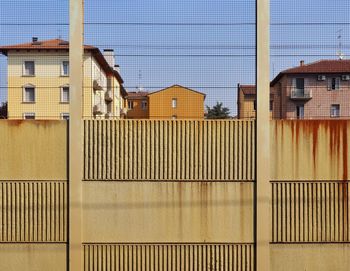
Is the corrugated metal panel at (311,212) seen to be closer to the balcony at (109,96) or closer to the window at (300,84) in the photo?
the window at (300,84)

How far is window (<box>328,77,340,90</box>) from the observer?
247 inches

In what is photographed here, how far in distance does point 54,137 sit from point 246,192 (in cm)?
279

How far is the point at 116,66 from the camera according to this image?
6.20m

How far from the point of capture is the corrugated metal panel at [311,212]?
19.9 ft

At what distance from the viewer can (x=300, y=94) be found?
6051mm

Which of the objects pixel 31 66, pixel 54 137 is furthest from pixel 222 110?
pixel 31 66

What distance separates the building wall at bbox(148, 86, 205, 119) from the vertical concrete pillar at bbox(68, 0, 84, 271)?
3.40 feet

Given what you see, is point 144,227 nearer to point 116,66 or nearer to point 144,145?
point 144,145

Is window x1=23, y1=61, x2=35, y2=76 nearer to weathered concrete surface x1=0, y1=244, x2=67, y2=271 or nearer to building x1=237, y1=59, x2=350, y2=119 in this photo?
weathered concrete surface x1=0, y1=244, x2=67, y2=271

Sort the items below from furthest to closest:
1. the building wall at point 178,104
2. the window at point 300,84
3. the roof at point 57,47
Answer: the building wall at point 178,104
the roof at point 57,47
the window at point 300,84

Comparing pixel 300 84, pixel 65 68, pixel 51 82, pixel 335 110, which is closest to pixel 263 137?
pixel 300 84

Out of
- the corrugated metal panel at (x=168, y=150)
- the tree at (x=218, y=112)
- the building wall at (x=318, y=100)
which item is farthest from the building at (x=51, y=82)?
the building wall at (x=318, y=100)

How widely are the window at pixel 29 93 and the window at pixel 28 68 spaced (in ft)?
0.62

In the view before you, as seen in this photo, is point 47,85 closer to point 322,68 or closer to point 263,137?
point 263,137
